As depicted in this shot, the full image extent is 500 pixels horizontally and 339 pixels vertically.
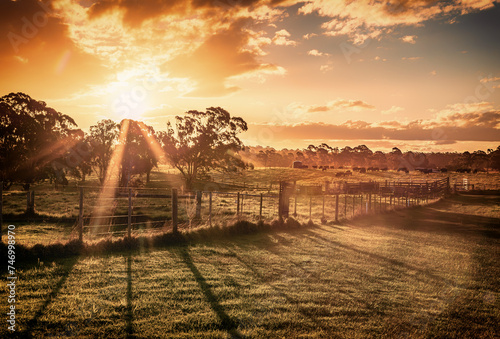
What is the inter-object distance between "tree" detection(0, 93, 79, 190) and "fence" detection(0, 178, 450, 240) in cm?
252

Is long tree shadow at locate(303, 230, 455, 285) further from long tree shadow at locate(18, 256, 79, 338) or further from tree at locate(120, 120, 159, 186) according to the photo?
tree at locate(120, 120, 159, 186)

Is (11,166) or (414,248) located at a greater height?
(11,166)

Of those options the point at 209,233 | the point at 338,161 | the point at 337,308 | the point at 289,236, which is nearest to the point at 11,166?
the point at 209,233

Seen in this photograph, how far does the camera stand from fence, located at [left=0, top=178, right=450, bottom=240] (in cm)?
1260

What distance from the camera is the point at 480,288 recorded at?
8.07 m

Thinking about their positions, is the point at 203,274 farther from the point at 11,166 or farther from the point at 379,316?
the point at 11,166

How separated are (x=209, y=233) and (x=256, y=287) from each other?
20.0 ft

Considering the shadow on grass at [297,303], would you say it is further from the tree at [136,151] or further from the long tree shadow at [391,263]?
the tree at [136,151]

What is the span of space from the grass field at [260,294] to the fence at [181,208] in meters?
2.50

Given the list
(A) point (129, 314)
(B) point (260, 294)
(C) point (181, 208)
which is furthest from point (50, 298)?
(C) point (181, 208)

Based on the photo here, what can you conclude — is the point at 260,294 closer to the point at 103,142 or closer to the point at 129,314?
the point at 129,314

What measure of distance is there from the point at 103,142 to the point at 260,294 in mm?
47390

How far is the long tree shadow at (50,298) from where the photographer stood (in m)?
4.63

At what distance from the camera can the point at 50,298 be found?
5906 millimetres
